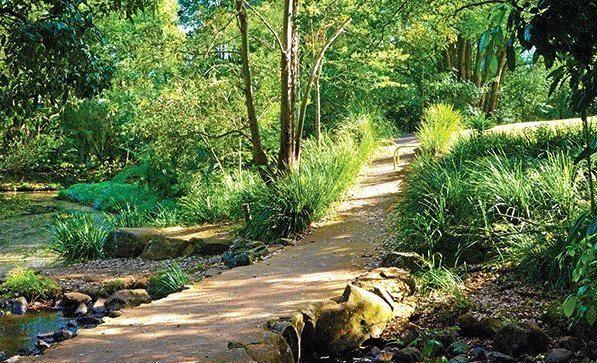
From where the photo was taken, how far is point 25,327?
295 inches

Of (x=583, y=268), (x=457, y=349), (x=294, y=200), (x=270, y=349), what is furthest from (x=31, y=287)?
(x=583, y=268)

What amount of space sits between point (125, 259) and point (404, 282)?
546cm

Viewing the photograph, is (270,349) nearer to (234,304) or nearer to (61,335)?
(234,304)

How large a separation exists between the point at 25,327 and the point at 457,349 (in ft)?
16.1

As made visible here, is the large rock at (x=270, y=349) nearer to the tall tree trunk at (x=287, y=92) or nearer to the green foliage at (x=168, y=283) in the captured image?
the green foliage at (x=168, y=283)

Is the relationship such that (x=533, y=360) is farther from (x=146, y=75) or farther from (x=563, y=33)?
(x=146, y=75)

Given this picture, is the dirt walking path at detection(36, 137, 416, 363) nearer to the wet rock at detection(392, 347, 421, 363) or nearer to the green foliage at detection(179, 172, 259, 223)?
the wet rock at detection(392, 347, 421, 363)

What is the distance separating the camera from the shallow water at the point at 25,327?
677 cm

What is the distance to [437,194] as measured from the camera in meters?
7.85

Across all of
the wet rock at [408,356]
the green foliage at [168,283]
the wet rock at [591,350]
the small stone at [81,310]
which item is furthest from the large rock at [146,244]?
the wet rock at [591,350]

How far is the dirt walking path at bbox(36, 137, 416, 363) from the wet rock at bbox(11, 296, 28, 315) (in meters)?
2.50

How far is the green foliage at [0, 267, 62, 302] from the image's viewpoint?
866 centimetres

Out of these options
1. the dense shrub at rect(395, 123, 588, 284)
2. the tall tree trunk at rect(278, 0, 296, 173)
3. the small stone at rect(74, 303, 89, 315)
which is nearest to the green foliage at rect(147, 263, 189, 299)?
the small stone at rect(74, 303, 89, 315)

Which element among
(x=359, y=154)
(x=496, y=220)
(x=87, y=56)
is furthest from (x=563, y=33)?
(x=359, y=154)
